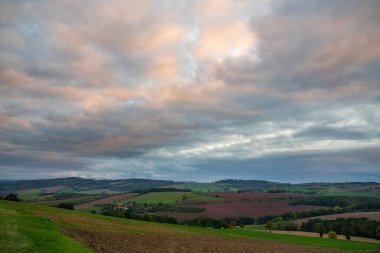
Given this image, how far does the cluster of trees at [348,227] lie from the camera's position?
99556 millimetres

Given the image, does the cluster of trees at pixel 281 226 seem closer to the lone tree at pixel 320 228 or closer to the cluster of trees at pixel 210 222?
the lone tree at pixel 320 228

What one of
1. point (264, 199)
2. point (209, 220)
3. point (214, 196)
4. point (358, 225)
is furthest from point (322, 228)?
point (214, 196)

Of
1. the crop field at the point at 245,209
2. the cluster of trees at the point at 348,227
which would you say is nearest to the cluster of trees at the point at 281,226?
the cluster of trees at the point at 348,227

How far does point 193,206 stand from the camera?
149 metres

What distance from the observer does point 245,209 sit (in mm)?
143250

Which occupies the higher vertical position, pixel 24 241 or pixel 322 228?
pixel 24 241

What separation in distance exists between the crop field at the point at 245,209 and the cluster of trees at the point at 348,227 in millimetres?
26472

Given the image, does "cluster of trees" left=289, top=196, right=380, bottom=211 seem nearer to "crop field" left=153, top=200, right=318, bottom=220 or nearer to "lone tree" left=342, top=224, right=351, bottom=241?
"crop field" left=153, top=200, right=318, bottom=220

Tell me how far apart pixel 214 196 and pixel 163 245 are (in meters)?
140

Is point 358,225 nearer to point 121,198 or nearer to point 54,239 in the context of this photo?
point 54,239

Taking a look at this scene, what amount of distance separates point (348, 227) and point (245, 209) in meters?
46.6

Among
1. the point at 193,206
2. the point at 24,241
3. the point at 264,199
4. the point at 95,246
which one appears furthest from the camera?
the point at 264,199

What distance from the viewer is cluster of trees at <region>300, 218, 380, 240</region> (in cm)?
9956

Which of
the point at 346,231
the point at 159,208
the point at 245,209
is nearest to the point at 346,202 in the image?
the point at 245,209
